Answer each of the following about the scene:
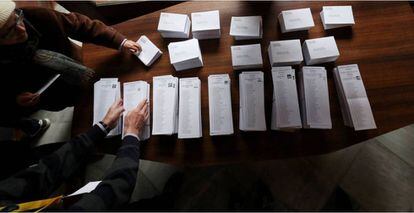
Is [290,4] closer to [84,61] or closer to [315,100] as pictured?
[315,100]

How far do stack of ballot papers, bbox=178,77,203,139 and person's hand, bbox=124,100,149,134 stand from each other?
6.0 inches

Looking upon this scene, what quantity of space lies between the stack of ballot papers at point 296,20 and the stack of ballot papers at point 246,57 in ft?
0.59

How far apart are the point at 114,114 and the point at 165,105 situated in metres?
0.22

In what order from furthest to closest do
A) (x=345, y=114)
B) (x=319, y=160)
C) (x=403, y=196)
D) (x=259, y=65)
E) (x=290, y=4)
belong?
(x=319, y=160) → (x=403, y=196) → (x=290, y=4) → (x=259, y=65) → (x=345, y=114)

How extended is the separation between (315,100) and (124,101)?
832 mm

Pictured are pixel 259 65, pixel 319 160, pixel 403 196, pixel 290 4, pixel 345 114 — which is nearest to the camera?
pixel 345 114

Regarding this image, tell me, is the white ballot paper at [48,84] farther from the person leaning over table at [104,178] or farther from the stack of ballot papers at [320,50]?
the stack of ballot papers at [320,50]

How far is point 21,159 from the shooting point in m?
1.42

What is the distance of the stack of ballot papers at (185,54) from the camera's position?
1.19 m

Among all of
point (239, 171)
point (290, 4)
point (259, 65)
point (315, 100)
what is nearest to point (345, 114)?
point (315, 100)

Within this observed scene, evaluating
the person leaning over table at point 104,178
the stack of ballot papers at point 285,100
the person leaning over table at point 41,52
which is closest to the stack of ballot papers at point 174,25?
the person leaning over table at point 41,52

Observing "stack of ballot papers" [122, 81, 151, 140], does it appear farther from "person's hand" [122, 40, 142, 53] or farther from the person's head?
the person's head

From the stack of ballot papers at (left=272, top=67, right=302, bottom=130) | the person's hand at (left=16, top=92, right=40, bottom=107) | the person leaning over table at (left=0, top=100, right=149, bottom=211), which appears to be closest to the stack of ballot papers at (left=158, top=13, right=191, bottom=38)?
the person leaning over table at (left=0, top=100, right=149, bottom=211)

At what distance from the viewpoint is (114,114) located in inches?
44.2
